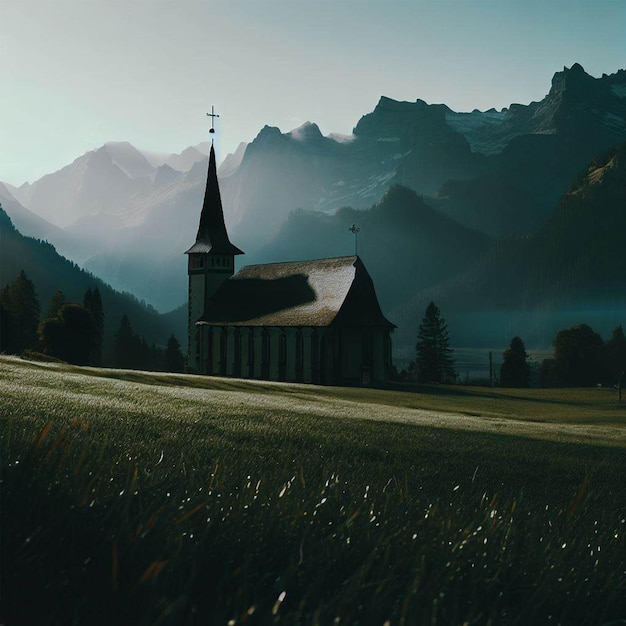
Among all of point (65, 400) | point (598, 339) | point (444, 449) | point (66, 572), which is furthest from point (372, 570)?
point (598, 339)

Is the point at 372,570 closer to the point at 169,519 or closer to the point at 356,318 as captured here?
the point at 169,519

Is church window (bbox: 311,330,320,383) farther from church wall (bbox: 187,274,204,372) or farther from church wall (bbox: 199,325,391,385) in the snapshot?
church wall (bbox: 187,274,204,372)

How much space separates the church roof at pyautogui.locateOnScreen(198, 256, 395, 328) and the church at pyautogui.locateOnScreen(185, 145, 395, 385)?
120mm

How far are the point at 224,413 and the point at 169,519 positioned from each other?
15.6m

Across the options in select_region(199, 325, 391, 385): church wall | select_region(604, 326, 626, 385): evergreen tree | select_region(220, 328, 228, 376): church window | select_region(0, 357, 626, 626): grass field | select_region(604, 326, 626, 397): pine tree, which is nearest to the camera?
select_region(0, 357, 626, 626): grass field

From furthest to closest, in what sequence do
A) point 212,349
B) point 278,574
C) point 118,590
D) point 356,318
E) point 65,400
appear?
point 212,349 → point 356,318 → point 65,400 → point 278,574 → point 118,590

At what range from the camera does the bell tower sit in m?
89.5

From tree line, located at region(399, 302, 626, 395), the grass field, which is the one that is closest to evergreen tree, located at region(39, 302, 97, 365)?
tree line, located at region(399, 302, 626, 395)

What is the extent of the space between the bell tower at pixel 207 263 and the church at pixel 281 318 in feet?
0.42

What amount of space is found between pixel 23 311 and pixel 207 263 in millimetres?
31086

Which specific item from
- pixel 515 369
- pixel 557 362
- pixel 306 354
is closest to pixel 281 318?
pixel 306 354

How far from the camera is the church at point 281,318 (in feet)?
245

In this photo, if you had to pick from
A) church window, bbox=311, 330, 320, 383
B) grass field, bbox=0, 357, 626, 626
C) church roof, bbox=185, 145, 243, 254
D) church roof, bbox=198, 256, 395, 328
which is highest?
church roof, bbox=185, 145, 243, 254

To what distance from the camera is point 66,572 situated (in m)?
4.78
